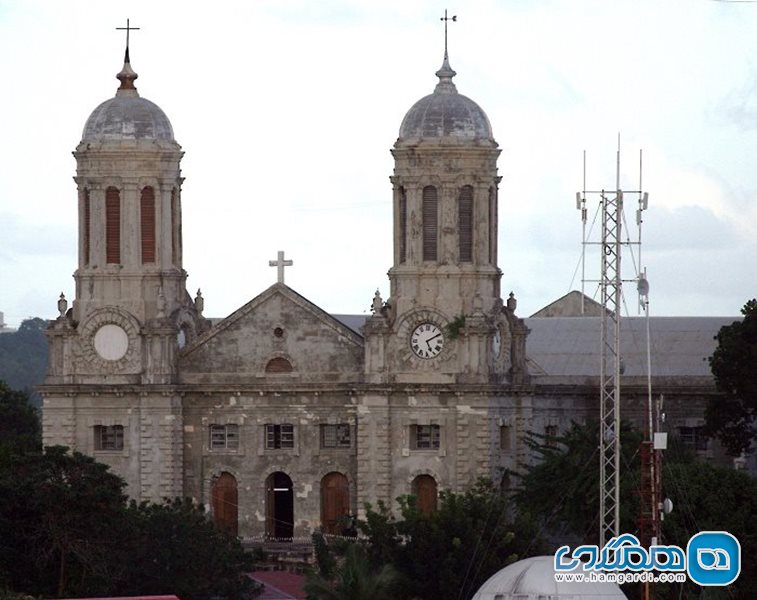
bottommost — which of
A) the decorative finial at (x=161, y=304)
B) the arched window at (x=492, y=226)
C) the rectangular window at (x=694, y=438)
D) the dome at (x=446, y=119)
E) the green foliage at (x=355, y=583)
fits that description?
the green foliage at (x=355, y=583)

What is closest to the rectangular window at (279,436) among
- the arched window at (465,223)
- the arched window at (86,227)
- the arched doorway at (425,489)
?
the arched doorway at (425,489)

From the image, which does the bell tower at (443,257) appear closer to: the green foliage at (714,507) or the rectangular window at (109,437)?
the rectangular window at (109,437)

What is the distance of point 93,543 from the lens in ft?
335

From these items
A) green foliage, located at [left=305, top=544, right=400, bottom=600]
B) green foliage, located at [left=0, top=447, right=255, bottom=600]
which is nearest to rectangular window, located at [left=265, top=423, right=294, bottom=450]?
green foliage, located at [left=0, top=447, right=255, bottom=600]

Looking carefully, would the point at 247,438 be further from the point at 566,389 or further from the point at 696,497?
the point at 696,497

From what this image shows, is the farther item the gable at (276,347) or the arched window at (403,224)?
the gable at (276,347)

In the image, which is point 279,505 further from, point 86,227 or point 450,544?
point 450,544

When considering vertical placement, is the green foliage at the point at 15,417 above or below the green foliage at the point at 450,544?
above

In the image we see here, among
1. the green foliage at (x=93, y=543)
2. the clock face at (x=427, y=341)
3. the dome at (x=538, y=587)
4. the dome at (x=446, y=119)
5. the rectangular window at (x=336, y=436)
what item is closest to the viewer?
the dome at (x=538, y=587)

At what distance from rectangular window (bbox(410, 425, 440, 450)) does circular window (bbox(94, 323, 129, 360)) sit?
10.1 m

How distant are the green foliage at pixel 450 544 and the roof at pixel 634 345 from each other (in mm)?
17581

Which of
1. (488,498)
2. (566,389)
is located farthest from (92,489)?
(566,389)

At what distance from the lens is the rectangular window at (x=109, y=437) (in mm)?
119125

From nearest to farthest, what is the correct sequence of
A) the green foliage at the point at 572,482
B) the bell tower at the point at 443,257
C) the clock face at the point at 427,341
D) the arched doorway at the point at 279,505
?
1. the green foliage at the point at 572,482
2. the bell tower at the point at 443,257
3. the clock face at the point at 427,341
4. the arched doorway at the point at 279,505
